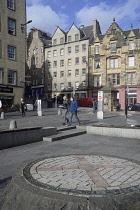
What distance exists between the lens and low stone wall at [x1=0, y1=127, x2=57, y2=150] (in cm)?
714

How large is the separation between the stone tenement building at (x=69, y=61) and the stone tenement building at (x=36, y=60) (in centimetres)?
206

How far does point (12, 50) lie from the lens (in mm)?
28766

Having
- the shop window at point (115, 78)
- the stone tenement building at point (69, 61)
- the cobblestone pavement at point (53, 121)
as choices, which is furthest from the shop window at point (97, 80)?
the cobblestone pavement at point (53, 121)

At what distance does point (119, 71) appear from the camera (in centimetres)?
4353

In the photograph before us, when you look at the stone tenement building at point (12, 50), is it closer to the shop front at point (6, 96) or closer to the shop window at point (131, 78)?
the shop front at point (6, 96)

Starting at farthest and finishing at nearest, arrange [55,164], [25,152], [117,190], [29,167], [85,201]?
[25,152] < [55,164] < [29,167] < [117,190] < [85,201]

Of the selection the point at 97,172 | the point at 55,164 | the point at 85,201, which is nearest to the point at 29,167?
the point at 55,164

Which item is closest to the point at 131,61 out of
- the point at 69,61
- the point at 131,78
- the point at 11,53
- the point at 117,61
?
the point at 117,61

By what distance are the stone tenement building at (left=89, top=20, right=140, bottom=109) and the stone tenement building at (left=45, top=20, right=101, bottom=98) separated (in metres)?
2.29

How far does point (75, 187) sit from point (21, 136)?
5249 millimetres

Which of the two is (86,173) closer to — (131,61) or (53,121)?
(53,121)

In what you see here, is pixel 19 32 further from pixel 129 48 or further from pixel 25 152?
pixel 25 152

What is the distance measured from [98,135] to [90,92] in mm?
37787

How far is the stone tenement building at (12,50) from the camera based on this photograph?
27266mm
